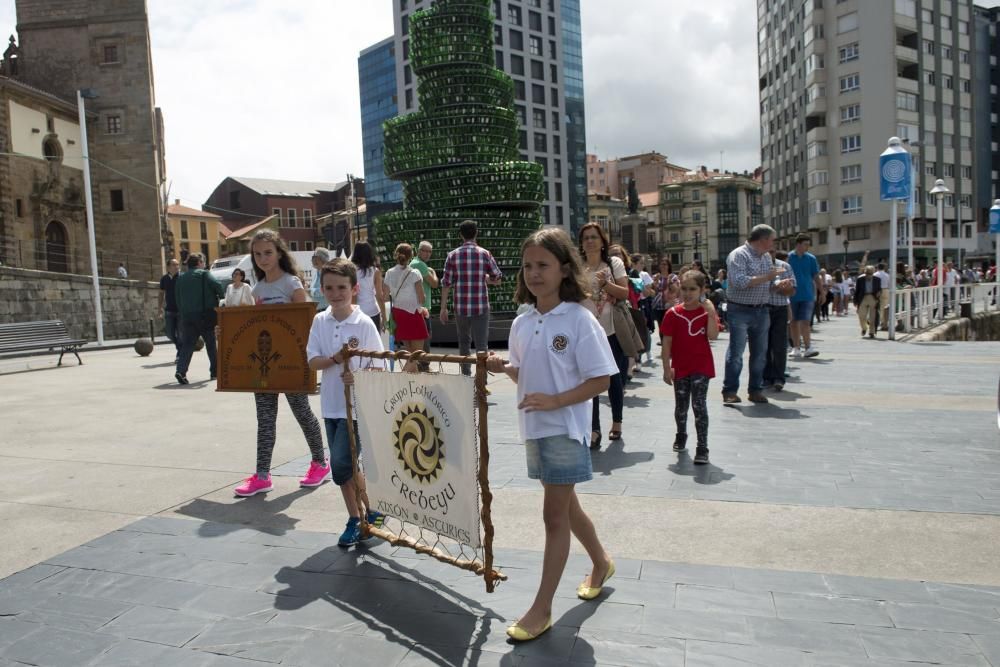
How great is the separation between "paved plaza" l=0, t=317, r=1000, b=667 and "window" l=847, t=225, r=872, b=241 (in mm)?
62700

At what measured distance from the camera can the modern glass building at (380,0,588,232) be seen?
7925cm

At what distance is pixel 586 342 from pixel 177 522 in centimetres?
306

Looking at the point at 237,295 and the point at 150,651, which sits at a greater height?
the point at 237,295

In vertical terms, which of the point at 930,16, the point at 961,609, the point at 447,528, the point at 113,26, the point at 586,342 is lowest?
the point at 961,609

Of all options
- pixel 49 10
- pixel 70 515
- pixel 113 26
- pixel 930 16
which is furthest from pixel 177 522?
pixel 930 16

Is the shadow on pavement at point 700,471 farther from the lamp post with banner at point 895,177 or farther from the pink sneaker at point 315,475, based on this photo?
the lamp post with banner at point 895,177

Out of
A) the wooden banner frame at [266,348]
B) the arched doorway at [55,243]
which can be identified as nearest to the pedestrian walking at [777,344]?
the wooden banner frame at [266,348]

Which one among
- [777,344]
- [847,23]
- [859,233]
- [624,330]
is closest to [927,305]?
[777,344]

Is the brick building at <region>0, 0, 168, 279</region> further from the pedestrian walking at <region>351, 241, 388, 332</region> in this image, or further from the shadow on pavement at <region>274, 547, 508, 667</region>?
the shadow on pavement at <region>274, 547, 508, 667</region>

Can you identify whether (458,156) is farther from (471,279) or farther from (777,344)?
(777,344)

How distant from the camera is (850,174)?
63.8 metres

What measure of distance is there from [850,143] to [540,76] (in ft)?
115

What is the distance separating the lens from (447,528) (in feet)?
11.1

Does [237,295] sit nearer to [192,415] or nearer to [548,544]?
[192,415]
